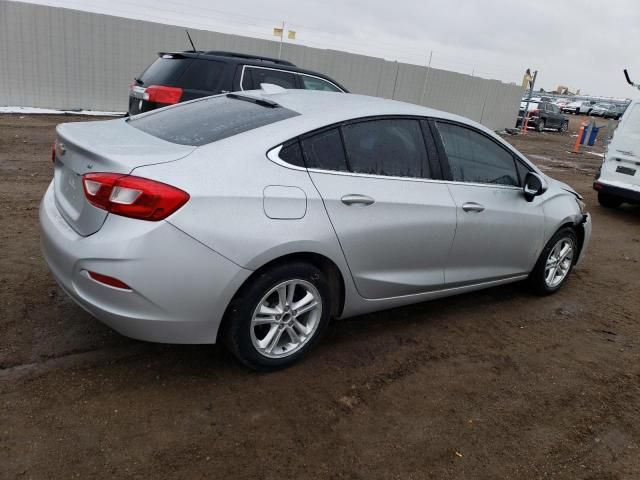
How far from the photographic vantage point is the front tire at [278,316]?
2797mm

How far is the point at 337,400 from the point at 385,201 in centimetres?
122

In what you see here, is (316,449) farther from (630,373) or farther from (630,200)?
(630,200)

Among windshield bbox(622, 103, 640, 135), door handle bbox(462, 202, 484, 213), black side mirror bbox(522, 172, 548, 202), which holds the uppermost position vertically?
windshield bbox(622, 103, 640, 135)

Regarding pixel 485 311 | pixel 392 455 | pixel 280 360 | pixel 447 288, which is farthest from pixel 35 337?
pixel 485 311

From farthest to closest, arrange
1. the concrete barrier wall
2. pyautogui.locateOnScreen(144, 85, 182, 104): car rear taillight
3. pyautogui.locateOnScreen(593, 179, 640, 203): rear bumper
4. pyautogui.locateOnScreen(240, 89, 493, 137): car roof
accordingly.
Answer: the concrete barrier wall, pyautogui.locateOnScreen(593, 179, 640, 203): rear bumper, pyautogui.locateOnScreen(144, 85, 182, 104): car rear taillight, pyautogui.locateOnScreen(240, 89, 493, 137): car roof

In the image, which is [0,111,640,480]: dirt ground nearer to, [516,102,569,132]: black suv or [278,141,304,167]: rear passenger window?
[278,141,304,167]: rear passenger window

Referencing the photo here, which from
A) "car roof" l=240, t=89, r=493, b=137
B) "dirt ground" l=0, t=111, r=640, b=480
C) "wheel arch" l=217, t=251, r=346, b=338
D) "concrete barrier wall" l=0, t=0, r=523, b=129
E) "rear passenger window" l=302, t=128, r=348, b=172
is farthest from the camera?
"concrete barrier wall" l=0, t=0, r=523, b=129

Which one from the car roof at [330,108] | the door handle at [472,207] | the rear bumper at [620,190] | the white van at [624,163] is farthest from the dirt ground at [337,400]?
the white van at [624,163]

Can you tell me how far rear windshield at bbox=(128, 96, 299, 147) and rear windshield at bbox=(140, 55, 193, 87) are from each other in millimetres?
3535

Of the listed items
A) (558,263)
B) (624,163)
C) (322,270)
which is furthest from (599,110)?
(322,270)

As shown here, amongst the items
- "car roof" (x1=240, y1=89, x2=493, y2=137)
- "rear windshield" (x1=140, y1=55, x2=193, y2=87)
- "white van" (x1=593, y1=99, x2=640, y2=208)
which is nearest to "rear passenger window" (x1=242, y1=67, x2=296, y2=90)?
"rear windshield" (x1=140, y1=55, x2=193, y2=87)

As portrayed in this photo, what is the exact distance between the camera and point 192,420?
2.64m

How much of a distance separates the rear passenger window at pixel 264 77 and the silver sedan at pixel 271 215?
3.52 metres

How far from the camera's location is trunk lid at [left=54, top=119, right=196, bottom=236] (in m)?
2.62
